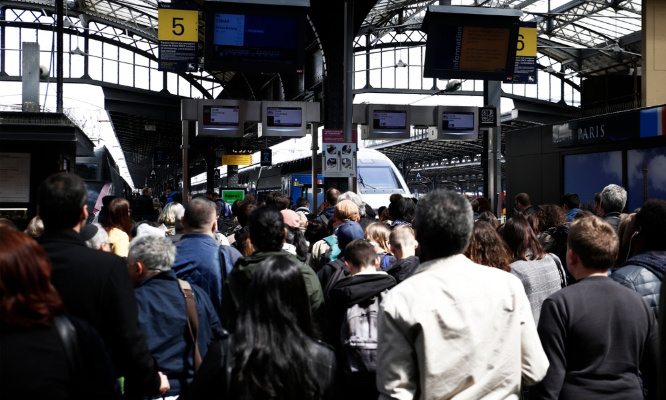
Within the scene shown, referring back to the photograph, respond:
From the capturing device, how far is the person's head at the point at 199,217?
192 inches

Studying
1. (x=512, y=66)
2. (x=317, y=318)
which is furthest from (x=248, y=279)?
(x=512, y=66)

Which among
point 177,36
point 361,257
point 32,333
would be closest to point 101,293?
point 32,333

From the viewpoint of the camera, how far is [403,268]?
4797 millimetres

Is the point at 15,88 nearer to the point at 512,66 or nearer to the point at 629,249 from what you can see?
the point at 512,66

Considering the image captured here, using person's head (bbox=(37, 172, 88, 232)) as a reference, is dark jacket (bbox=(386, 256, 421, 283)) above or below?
below

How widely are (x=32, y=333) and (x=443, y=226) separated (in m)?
1.50

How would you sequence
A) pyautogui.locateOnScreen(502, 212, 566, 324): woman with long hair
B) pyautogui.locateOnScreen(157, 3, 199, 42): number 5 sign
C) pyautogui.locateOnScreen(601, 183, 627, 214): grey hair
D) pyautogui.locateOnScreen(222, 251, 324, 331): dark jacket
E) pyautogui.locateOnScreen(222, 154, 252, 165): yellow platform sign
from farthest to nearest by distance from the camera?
pyautogui.locateOnScreen(222, 154, 252, 165): yellow platform sign
pyautogui.locateOnScreen(157, 3, 199, 42): number 5 sign
pyautogui.locateOnScreen(601, 183, 627, 214): grey hair
pyautogui.locateOnScreen(502, 212, 566, 324): woman with long hair
pyautogui.locateOnScreen(222, 251, 324, 331): dark jacket

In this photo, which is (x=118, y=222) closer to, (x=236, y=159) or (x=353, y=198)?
(x=353, y=198)

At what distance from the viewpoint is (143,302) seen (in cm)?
366

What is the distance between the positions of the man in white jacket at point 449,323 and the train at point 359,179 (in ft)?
40.7

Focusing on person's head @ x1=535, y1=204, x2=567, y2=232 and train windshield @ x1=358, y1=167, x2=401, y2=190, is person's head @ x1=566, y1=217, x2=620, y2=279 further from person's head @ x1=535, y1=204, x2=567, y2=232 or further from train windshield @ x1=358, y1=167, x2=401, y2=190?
train windshield @ x1=358, y1=167, x2=401, y2=190

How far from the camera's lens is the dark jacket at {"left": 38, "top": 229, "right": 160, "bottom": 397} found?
2.92 metres

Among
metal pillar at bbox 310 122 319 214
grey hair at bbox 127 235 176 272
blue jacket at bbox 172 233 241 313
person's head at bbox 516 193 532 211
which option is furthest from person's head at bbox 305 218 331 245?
metal pillar at bbox 310 122 319 214

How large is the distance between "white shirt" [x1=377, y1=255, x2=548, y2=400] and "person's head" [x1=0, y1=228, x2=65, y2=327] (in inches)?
46.2
